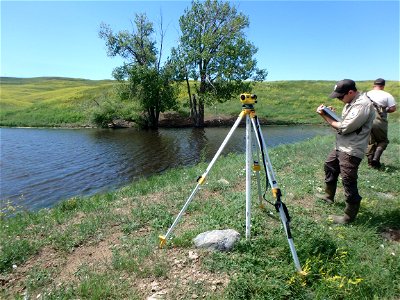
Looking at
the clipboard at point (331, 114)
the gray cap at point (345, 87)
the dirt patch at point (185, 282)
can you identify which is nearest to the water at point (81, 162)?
the dirt patch at point (185, 282)

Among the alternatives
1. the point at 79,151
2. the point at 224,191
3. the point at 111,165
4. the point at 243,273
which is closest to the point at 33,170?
the point at 111,165

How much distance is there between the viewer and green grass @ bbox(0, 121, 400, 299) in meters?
4.57

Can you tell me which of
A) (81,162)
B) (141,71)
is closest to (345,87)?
(81,162)

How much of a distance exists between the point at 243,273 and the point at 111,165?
1559 centimetres

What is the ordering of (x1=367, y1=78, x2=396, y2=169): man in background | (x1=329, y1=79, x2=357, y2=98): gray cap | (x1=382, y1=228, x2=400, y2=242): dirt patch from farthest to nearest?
(x1=367, y1=78, x2=396, y2=169): man in background
(x1=329, y1=79, x2=357, y2=98): gray cap
(x1=382, y1=228, x2=400, y2=242): dirt patch

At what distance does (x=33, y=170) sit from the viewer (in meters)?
18.0

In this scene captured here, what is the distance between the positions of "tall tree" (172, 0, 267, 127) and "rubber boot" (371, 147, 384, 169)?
28.6 m

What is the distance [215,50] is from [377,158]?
1221 inches

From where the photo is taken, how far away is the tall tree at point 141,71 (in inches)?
1492

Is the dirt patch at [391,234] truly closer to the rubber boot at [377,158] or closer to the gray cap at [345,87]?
the gray cap at [345,87]

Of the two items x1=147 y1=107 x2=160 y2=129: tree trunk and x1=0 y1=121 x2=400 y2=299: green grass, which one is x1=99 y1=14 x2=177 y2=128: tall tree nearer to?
x1=147 y1=107 x2=160 y2=129: tree trunk

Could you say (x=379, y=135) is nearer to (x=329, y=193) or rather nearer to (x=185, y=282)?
(x=329, y=193)

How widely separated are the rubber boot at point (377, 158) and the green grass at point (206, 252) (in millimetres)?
2341

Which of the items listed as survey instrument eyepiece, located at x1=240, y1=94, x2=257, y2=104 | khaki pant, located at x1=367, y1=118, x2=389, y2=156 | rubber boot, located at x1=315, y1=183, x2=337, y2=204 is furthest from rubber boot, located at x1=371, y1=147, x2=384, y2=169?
survey instrument eyepiece, located at x1=240, y1=94, x2=257, y2=104
